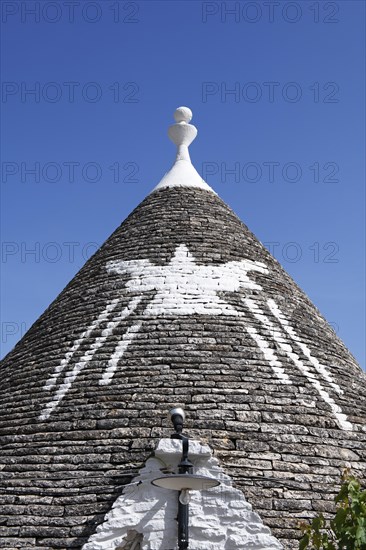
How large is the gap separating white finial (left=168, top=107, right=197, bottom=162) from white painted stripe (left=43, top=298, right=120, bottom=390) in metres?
3.88

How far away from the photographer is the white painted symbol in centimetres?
852

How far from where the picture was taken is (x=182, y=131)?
1238 centimetres

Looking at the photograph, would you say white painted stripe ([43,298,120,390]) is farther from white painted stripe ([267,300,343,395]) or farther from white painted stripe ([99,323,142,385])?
white painted stripe ([267,300,343,395])

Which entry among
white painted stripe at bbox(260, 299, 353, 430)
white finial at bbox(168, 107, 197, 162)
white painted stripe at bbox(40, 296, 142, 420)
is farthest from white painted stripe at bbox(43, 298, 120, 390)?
white finial at bbox(168, 107, 197, 162)

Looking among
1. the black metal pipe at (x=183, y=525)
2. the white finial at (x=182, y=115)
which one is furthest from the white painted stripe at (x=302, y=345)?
the white finial at (x=182, y=115)

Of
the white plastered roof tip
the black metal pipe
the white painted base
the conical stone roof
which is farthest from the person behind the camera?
the white plastered roof tip

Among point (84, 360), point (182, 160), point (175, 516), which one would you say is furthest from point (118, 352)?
point (182, 160)

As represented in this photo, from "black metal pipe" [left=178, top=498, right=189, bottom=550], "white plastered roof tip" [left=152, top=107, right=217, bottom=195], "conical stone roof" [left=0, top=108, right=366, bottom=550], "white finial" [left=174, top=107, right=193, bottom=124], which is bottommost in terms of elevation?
"black metal pipe" [left=178, top=498, right=189, bottom=550]

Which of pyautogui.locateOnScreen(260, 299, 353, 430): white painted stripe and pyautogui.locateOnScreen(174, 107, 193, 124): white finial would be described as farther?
pyautogui.locateOnScreen(174, 107, 193, 124): white finial

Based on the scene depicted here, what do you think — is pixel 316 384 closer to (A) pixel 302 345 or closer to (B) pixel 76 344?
(A) pixel 302 345

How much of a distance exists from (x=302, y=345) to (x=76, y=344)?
8.74 ft

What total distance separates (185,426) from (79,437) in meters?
1.09

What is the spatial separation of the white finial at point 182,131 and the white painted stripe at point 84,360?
392cm

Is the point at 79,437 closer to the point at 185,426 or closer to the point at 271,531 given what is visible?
the point at 185,426
